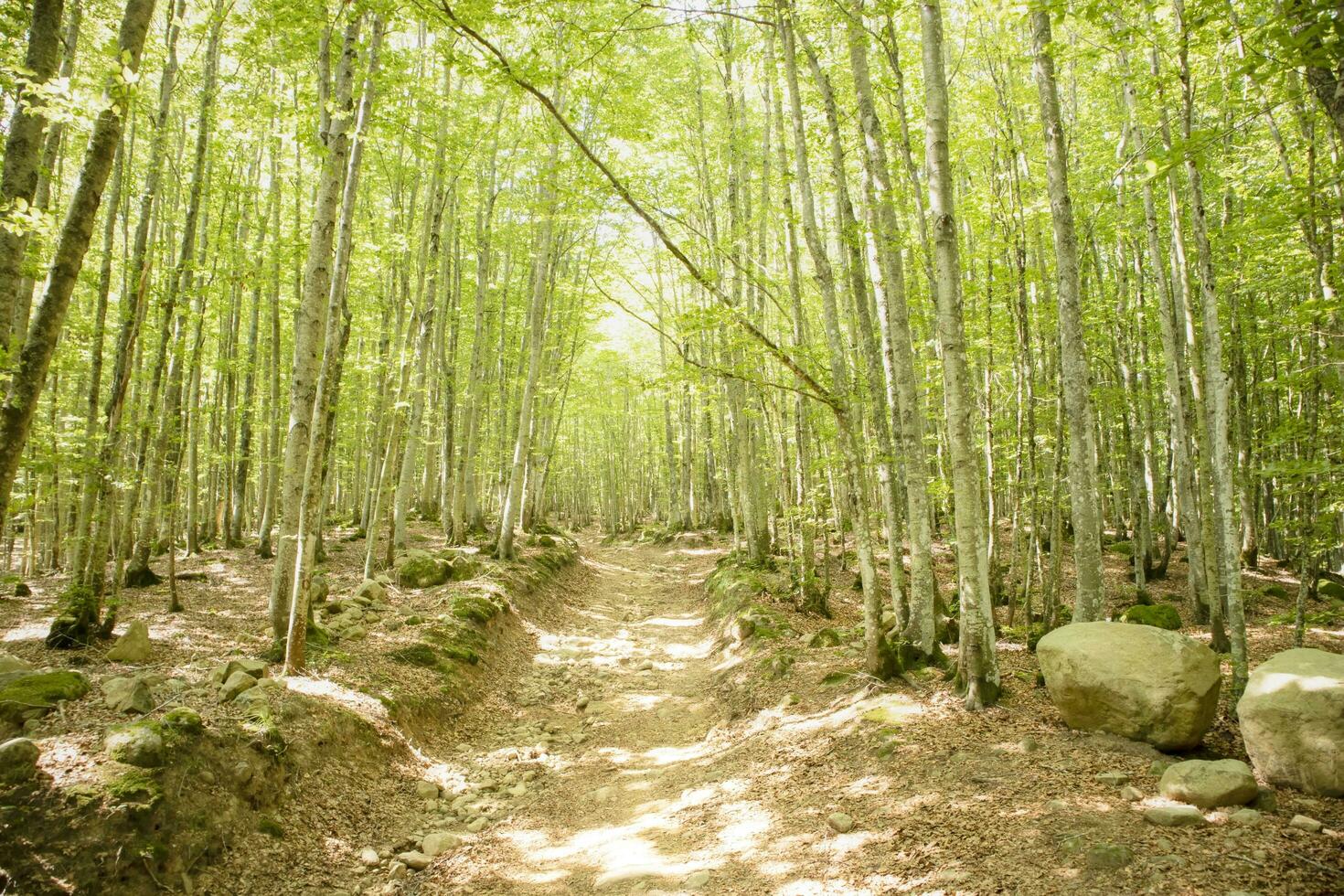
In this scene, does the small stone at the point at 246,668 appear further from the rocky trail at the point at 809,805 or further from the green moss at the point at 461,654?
the green moss at the point at 461,654

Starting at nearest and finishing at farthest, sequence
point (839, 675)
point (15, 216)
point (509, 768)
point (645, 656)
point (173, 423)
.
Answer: point (15, 216) < point (509, 768) < point (839, 675) < point (173, 423) < point (645, 656)

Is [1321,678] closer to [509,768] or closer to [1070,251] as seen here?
[1070,251]

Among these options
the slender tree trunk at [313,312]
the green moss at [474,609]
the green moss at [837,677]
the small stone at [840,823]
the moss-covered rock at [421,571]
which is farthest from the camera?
the moss-covered rock at [421,571]

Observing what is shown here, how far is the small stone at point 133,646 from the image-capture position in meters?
6.60

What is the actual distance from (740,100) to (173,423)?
13559 mm

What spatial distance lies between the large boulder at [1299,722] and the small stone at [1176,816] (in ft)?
2.95

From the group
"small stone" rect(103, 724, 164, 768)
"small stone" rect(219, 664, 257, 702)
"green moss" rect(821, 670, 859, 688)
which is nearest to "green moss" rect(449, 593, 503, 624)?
"small stone" rect(219, 664, 257, 702)

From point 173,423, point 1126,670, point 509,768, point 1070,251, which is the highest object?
point 1070,251

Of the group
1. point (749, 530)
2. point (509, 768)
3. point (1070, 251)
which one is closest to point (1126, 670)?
point (1070, 251)

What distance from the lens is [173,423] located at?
9047 millimetres

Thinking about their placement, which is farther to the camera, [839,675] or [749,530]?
[749,530]

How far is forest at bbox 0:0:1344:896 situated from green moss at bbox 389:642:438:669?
0.06 metres

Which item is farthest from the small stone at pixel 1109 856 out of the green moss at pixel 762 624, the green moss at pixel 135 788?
the green moss at pixel 762 624

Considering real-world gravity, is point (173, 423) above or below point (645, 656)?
above
